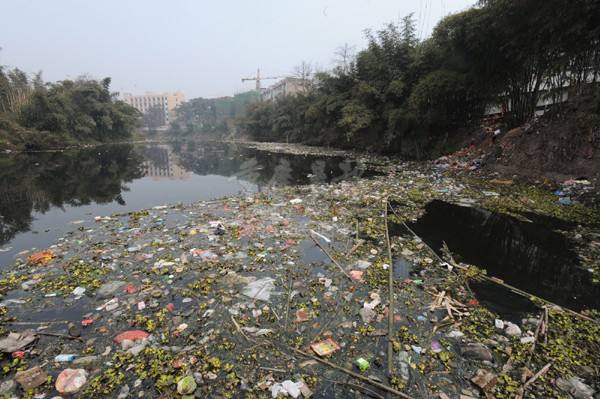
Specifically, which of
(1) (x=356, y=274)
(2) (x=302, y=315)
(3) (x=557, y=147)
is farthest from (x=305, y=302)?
(3) (x=557, y=147)

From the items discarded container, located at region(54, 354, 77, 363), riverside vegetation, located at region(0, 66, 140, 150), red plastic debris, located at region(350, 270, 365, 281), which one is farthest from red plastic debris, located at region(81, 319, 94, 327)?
riverside vegetation, located at region(0, 66, 140, 150)

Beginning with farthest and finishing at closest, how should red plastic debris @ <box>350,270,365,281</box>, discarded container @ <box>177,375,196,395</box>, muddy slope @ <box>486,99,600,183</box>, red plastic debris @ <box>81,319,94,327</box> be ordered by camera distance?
muddy slope @ <box>486,99,600,183</box> < red plastic debris @ <box>350,270,365,281</box> < red plastic debris @ <box>81,319,94,327</box> < discarded container @ <box>177,375,196,395</box>

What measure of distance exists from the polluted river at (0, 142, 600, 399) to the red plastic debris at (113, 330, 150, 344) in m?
0.01

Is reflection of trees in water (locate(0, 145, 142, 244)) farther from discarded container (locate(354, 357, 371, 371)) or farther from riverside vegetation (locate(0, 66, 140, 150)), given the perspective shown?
riverside vegetation (locate(0, 66, 140, 150))

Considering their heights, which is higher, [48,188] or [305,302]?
[48,188]

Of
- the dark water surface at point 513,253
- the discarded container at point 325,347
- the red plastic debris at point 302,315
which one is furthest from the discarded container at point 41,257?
the dark water surface at point 513,253

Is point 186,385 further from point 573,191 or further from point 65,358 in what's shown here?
point 573,191

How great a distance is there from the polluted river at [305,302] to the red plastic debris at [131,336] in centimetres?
1

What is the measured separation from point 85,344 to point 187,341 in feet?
2.22

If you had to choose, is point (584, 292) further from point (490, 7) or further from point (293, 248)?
point (490, 7)

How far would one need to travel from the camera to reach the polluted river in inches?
64.7

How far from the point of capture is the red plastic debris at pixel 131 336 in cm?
195

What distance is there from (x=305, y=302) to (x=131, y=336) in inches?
50.6

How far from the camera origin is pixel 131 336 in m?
1.97
